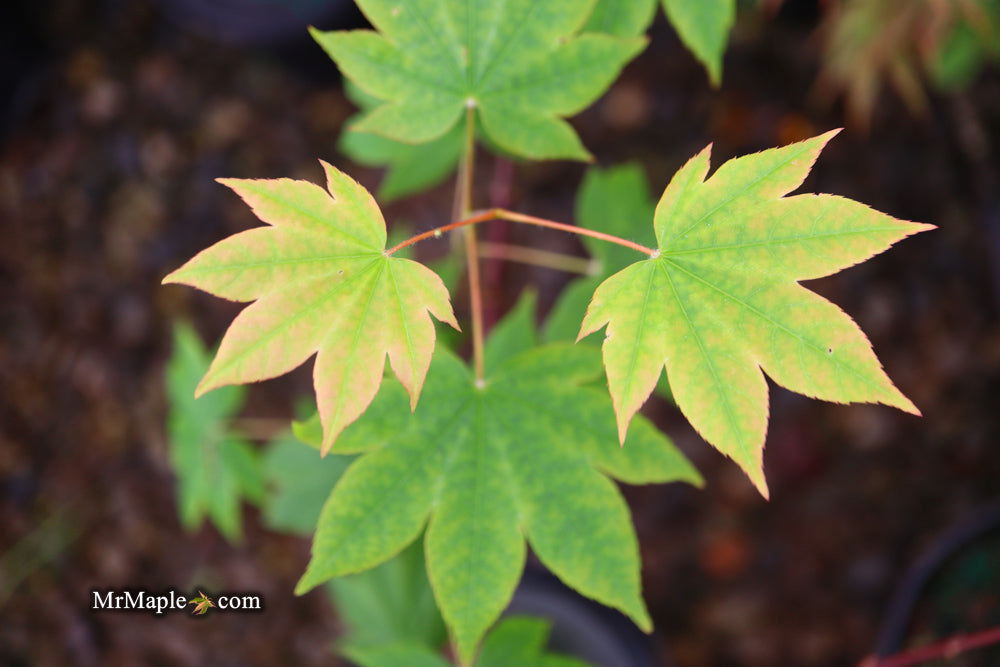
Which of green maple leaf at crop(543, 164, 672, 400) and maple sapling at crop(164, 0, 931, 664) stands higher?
green maple leaf at crop(543, 164, 672, 400)

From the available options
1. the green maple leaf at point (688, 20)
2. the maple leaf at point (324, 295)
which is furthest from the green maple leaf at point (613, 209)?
the maple leaf at point (324, 295)

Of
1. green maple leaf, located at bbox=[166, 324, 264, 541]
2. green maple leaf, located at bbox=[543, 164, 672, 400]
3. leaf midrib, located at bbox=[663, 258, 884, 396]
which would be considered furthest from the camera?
green maple leaf, located at bbox=[166, 324, 264, 541]

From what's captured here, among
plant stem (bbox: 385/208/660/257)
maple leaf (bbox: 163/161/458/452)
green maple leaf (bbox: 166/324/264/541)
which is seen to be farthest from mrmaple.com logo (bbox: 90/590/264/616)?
plant stem (bbox: 385/208/660/257)

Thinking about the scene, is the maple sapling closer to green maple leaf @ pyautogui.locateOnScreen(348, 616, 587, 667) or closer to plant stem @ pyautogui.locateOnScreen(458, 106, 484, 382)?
plant stem @ pyautogui.locateOnScreen(458, 106, 484, 382)

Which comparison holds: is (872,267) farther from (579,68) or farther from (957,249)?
(579,68)

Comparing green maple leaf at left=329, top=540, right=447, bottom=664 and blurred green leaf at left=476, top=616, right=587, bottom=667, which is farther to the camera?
green maple leaf at left=329, top=540, right=447, bottom=664

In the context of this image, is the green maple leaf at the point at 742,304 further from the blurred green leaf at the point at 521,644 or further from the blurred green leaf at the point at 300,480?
the blurred green leaf at the point at 300,480

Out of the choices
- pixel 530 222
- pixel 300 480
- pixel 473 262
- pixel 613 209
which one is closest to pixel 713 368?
pixel 530 222

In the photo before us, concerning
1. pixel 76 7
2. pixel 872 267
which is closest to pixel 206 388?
pixel 872 267
